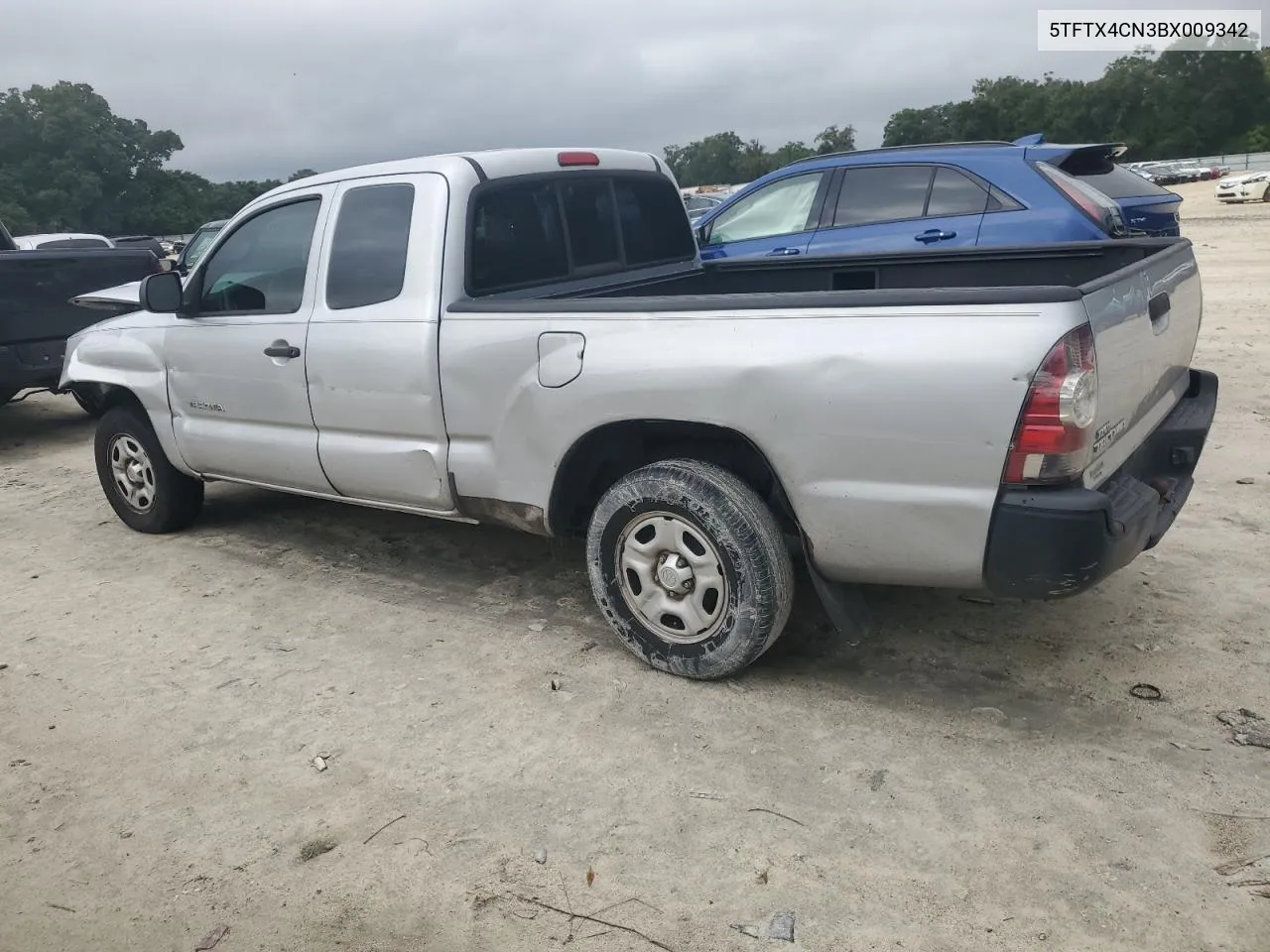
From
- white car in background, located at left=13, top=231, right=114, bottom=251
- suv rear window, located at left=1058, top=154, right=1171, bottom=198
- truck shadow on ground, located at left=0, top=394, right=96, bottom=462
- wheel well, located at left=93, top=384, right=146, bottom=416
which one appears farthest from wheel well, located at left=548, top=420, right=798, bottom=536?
white car in background, located at left=13, top=231, right=114, bottom=251

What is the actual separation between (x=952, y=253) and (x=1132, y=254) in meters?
0.68

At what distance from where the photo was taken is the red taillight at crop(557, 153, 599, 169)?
442 cm

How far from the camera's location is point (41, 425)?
9.27 meters

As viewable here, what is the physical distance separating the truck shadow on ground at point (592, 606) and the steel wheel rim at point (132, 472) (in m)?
0.34

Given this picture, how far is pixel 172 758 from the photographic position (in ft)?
10.8

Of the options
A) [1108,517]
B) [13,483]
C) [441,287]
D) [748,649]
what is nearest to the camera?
[1108,517]

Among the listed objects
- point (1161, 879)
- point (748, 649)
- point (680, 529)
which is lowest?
point (1161, 879)

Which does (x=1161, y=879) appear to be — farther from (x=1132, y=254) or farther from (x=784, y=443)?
(x=1132, y=254)

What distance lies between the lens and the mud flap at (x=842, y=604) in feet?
10.8

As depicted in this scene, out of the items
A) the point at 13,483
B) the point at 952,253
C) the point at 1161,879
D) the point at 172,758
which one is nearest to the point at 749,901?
the point at 1161,879

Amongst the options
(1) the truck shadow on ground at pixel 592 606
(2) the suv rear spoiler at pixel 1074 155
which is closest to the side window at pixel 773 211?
(2) the suv rear spoiler at pixel 1074 155

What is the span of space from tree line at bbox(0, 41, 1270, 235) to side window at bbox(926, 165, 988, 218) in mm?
56380

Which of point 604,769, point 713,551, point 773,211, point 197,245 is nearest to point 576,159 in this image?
point 713,551

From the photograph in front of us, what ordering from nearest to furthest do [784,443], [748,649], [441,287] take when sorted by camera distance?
[784,443], [748,649], [441,287]
